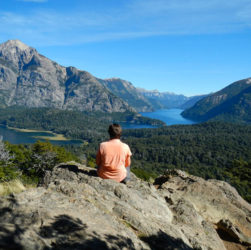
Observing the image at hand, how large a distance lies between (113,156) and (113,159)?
0.37 ft

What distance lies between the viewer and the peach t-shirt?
7719 mm

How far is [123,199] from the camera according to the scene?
741cm

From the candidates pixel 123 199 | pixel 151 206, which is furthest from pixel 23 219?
pixel 151 206

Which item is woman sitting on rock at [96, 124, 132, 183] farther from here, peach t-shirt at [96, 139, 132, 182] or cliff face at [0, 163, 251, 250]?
cliff face at [0, 163, 251, 250]

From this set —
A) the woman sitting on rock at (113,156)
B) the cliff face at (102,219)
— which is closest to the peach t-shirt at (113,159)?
the woman sitting on rock at (113,156)

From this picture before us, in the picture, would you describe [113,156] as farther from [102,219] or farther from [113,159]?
[102,219]

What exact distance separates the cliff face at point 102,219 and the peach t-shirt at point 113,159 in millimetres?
387

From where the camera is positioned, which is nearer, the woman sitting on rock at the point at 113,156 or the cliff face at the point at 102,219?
the cliff face at the point at 102,219

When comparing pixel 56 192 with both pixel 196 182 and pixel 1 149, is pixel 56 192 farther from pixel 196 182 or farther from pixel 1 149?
pixel 1 149

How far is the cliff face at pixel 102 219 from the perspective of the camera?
4.34 meters

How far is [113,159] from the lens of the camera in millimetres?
7785

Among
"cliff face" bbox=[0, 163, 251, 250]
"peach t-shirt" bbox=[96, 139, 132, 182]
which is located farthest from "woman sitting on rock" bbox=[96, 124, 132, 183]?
"cliff face" bbox=[0, 163, 251, 250]

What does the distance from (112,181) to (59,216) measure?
3127 mm

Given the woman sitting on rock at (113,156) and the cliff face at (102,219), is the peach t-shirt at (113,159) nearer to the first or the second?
the woman sitting on rock at (113,156)
